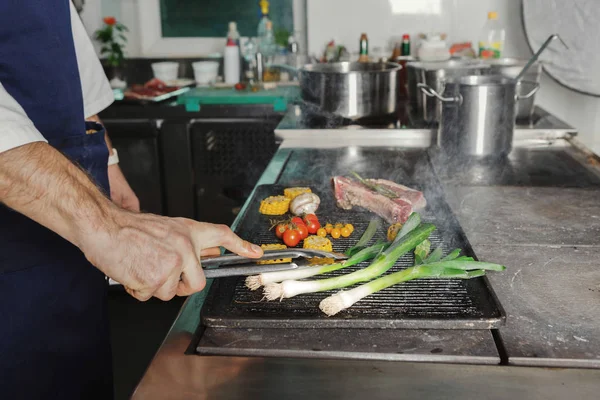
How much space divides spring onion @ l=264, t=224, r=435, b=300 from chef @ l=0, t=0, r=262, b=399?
92mm

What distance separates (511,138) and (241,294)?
1.41 meters

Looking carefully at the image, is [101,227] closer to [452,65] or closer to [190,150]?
[452,65]

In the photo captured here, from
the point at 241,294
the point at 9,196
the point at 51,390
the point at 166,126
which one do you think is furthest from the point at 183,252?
the point at 166,126

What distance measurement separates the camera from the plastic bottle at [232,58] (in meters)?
3.93

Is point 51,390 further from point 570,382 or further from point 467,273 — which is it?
point 570,382

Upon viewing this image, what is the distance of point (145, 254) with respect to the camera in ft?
3.17

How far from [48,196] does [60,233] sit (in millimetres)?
67

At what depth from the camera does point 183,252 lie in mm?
979

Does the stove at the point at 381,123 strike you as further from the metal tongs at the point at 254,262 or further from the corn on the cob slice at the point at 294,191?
the metal tongs at the point at 254,262

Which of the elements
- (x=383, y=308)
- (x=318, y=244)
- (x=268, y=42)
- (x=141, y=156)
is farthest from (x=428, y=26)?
(x=383, y=308)

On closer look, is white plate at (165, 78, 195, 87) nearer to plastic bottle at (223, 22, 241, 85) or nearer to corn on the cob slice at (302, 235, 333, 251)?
plastic bottle at (223, 22, 241, 85)

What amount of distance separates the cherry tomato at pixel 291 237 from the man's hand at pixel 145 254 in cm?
37

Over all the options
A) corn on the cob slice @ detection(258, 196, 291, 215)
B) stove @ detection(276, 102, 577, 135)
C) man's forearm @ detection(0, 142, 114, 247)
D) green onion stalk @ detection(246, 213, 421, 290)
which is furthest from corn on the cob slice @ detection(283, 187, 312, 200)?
stove @ detection(276, 102, 577, 135)

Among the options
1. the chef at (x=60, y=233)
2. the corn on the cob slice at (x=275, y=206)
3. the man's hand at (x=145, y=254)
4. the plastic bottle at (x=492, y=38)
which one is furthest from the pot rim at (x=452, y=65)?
the man's hand at (x=145, y=254)
